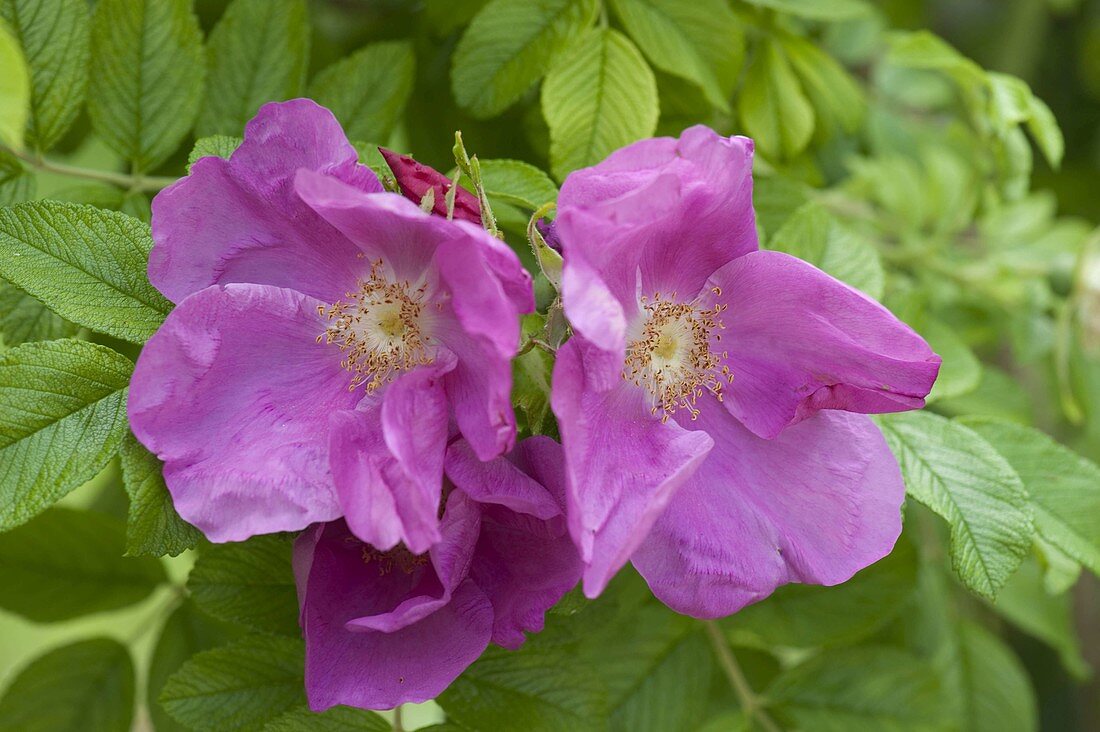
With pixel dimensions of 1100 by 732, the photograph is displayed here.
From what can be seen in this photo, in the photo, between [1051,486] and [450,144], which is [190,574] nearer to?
[450,144]

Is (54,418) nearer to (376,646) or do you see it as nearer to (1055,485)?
(376,646)

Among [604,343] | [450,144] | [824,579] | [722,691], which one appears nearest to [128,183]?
[450,144]

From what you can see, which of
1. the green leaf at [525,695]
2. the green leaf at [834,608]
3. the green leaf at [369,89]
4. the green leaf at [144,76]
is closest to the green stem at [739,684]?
the green leaf at [834,608]

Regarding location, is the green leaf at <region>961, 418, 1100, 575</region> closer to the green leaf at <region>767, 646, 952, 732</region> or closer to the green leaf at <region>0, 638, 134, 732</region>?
the green leaf at <region>767, 646, 952, 732</region>

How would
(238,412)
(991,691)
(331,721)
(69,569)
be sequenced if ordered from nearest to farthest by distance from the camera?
(238,412), (331,721), (69,569), (991,691)

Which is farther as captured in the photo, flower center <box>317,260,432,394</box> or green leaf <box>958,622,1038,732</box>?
green leaf <box>958,622,1038,732</box>

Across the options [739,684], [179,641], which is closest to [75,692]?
[179,641]

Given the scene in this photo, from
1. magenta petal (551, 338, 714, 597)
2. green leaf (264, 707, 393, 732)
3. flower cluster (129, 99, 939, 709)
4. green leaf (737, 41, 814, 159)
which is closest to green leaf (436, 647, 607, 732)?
green leaf (264, 707, 393, 732)

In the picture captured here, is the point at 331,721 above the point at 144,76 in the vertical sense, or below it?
below
